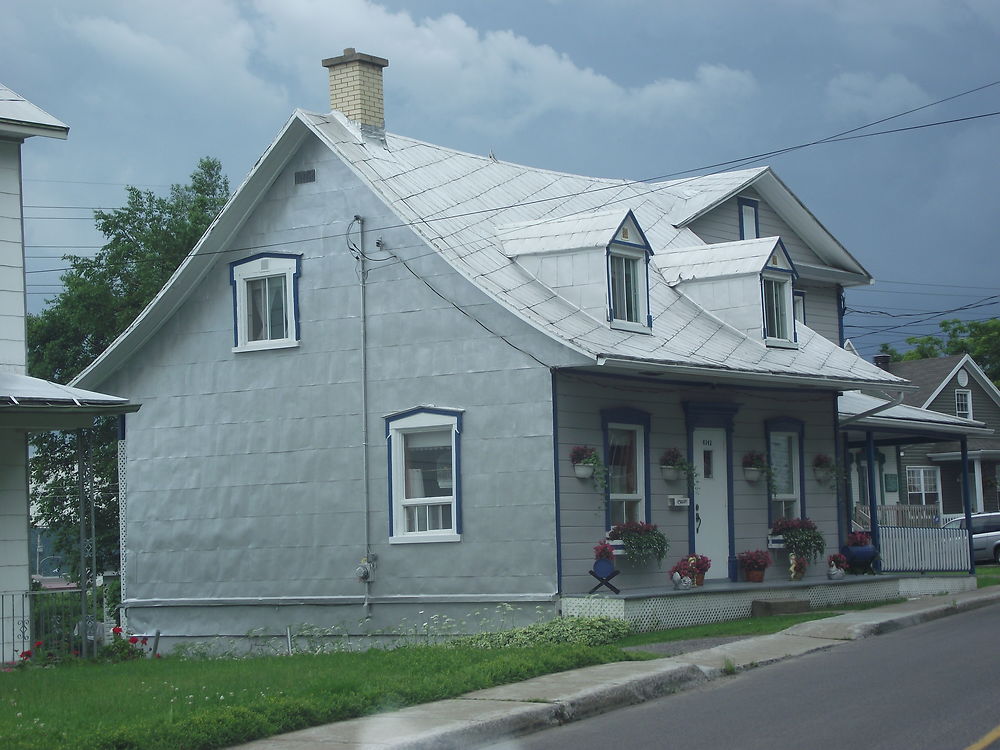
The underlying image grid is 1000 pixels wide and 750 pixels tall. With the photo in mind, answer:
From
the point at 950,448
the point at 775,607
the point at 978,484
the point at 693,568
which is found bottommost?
the point at 775,607

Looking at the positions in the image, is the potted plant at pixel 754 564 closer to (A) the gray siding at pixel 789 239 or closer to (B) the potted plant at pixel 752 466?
(B) the potted plant at pixel 752 466

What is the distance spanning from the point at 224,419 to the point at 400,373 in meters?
3.68

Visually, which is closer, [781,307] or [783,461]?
[781,307]

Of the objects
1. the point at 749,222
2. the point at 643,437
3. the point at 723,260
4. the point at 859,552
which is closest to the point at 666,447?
the point at 643,437

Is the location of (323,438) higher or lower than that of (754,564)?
higher

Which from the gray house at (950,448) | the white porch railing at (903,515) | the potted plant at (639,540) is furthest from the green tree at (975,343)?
the potted plant at (639,540)

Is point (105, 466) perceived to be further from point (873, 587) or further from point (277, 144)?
point (873, 587)

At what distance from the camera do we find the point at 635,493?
806 inches

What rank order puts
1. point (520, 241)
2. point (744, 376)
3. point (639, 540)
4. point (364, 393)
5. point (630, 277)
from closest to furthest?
point (639, 540)
point (744, 376)
point (364, 393)
point (630, 277)
point (520, 241)

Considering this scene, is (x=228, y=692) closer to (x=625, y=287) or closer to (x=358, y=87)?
(x=625, y=287)

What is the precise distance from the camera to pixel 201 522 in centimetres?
2234

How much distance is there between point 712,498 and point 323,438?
6.45 m

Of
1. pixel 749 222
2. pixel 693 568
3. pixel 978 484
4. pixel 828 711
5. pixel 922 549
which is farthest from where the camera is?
pixel 978 484

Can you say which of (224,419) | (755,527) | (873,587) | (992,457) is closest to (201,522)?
(224,419)
